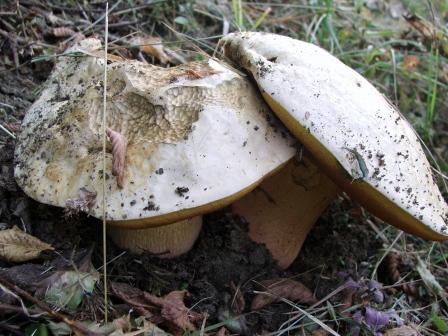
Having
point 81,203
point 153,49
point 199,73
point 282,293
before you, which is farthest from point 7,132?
point 282,293

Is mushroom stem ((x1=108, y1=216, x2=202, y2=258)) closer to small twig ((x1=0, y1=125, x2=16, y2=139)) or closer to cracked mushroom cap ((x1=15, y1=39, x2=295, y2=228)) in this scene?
cracked mushroom cap ((x1=15, y1=39, x2=295, y2=228))

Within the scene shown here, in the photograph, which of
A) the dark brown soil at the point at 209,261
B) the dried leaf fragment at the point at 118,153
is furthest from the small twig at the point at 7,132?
the dried leaf fragment at the point at 118,153

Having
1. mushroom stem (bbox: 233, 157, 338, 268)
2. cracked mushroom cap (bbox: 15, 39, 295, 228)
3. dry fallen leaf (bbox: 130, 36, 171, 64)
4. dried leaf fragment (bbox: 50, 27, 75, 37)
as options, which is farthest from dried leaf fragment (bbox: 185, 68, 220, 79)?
dried leaf fragment (bbox: 50, 27, 75, 37)

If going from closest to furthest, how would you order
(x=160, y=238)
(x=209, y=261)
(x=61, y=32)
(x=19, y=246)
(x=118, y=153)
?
(x=118, y=153)
(x=19, y=246)
(x=160, y=238)
(x=209, y=261)
(x=61, y=32)

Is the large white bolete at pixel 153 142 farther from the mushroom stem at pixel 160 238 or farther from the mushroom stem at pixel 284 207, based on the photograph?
the mushroom stem at pixel 284 207

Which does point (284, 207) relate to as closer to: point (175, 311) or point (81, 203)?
point (175, 311)

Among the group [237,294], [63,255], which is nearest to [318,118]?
[237,294]

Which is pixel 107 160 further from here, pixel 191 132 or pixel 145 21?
pixel 145 21
